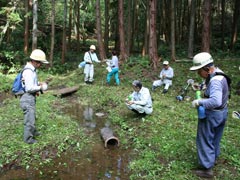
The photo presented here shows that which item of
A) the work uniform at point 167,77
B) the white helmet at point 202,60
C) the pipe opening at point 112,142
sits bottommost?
the pipe opening at point 112,142

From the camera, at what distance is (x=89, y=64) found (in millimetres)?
14508

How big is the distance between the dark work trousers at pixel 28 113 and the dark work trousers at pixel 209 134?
12.5 feet

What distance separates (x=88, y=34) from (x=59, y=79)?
23603mm

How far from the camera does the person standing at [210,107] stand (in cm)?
497

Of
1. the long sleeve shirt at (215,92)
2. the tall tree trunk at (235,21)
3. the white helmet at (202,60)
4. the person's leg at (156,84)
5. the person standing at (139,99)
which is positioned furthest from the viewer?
the tall tree trunk at (235,21)

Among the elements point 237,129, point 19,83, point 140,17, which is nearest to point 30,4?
point 140,17

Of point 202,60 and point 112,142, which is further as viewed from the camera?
point 112,142

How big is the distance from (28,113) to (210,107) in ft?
13.6

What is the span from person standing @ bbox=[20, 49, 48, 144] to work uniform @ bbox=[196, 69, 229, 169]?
3602 mm

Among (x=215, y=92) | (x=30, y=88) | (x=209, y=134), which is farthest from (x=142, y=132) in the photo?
(x=215, y=92)

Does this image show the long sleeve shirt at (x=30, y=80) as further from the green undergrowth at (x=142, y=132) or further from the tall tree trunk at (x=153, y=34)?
the tall tree trunk at (x=153, y=34)

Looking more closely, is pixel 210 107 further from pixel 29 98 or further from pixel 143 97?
pixel 29 98

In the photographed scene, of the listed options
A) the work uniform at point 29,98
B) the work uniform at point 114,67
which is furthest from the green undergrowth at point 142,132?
the work uniform at point 114,67

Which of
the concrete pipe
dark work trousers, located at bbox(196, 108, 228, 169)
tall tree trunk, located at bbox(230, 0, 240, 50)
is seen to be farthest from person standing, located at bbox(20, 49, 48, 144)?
tall tree trunk, located at bbox(230, 0, 240, 50)
